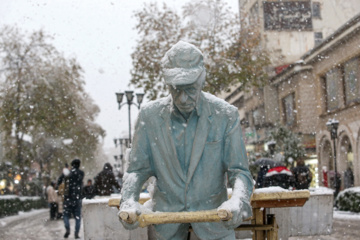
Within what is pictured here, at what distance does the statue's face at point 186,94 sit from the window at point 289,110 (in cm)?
3278

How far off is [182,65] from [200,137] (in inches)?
17.4

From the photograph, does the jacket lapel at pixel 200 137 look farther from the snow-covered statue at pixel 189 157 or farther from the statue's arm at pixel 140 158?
the statue's arm at pixel 140 158

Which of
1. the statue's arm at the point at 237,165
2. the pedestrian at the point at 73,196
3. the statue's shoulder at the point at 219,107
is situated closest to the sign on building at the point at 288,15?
the pedestrian at the point at 73,196

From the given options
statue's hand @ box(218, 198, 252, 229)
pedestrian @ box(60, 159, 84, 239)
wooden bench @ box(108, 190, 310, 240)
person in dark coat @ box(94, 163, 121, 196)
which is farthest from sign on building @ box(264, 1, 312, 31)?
statue's hand @ box(218, 198, 252, 229)

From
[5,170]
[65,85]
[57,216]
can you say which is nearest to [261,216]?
[57,216]

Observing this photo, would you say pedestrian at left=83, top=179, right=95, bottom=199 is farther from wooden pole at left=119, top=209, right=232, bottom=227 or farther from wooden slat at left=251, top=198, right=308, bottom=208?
wooden pole at left=119, top=209, right=232, bottom=227

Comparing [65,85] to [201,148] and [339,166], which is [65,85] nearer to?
[339,166]

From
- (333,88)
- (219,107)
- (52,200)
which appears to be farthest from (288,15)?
(219,107)

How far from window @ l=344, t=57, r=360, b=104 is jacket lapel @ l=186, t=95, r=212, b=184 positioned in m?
23.7

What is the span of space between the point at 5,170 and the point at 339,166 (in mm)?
21726

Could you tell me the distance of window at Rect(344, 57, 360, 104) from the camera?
25.0 meters

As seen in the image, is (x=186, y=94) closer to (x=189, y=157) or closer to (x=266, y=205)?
(x=189, y=157)

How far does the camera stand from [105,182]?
11570mm

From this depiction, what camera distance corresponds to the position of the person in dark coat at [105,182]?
11562 millimetres
